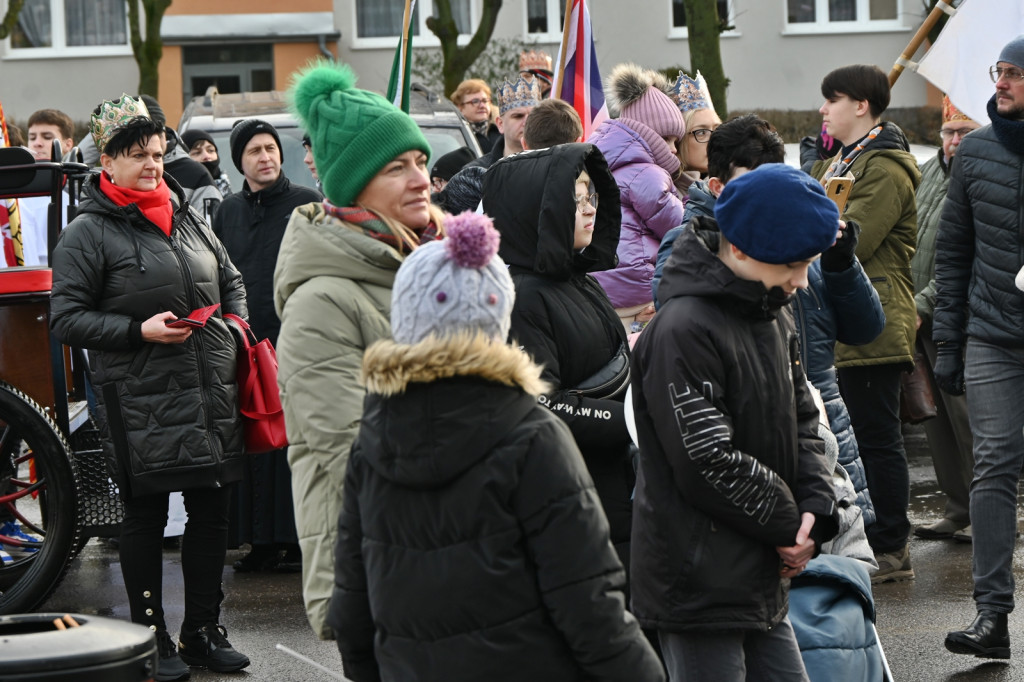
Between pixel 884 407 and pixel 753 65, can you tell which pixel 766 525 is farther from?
pixel 753 65

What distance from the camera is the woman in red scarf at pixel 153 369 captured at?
549cm

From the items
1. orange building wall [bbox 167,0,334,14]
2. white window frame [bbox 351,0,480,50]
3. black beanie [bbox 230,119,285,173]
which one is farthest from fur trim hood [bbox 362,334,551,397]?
orange building wall [bbox 167,0,334,14]

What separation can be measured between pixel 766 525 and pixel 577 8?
5158mm

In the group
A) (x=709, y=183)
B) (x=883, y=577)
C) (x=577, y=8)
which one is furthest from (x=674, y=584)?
(x=577, y=8)

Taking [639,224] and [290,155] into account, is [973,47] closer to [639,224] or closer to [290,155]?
[639,224]

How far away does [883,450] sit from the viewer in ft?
21.6

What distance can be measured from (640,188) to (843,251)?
1928 millimetres

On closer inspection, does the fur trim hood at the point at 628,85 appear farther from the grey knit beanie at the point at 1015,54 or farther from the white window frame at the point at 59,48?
the white window frame at the point at 59,48

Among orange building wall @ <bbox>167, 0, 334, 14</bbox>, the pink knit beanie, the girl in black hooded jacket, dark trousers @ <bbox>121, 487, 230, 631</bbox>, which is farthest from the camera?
orange building wall @ <bbox>167, 0, 334, 14</bbox>

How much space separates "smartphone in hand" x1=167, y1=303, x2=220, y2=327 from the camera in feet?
18.0

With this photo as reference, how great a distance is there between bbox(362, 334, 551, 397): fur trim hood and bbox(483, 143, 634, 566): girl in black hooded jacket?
119 centimetres

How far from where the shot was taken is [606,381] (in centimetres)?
430

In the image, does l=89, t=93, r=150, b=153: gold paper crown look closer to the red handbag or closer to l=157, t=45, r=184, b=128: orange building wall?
the red handbag

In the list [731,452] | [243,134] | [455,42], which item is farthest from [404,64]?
[455,42]
